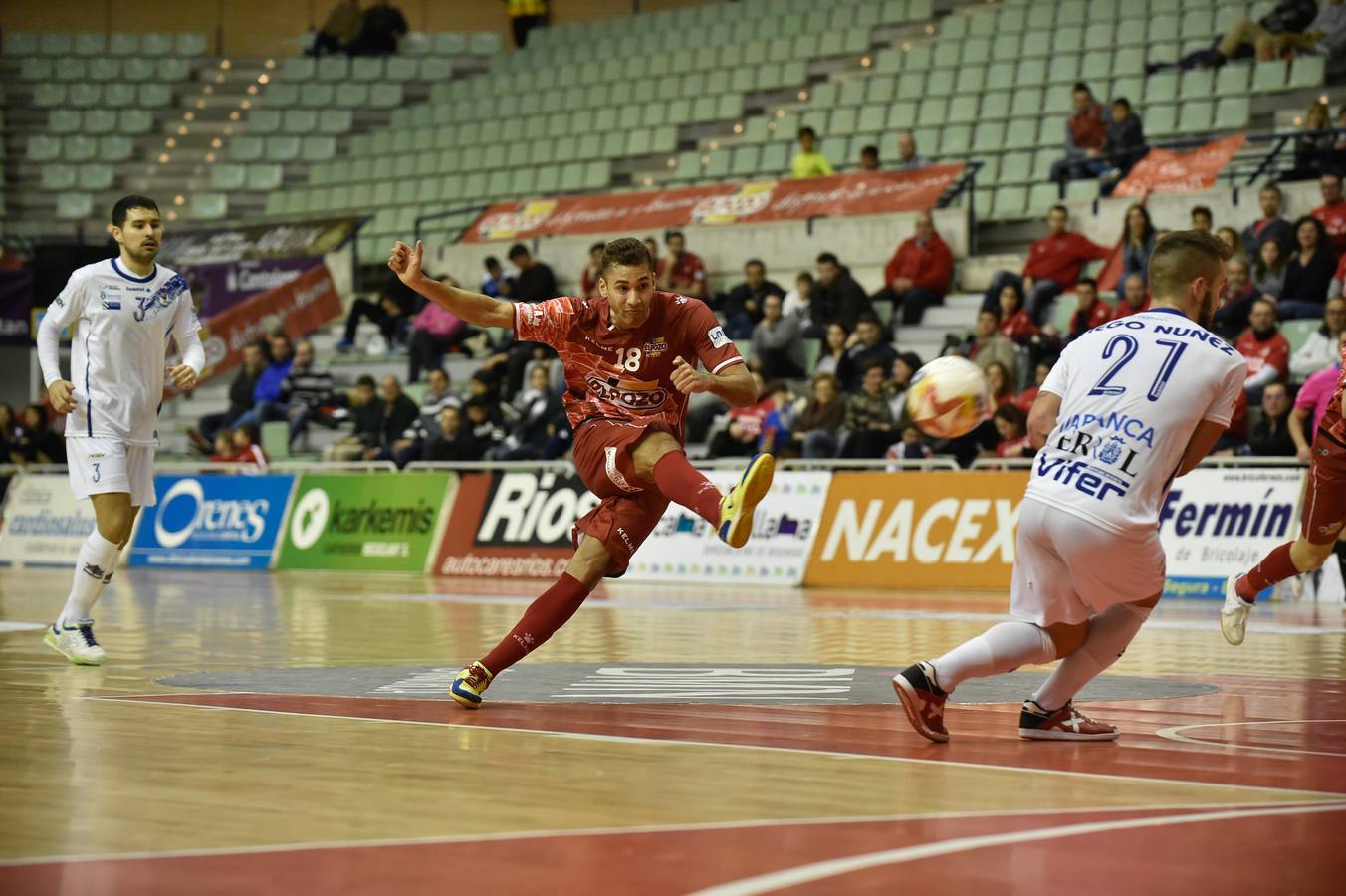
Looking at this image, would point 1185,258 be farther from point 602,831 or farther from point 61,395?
point 61,395

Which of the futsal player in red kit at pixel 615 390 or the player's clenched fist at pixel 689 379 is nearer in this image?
the player's clenched fist at pixel 689 379

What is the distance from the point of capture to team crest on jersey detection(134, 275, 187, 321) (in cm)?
911

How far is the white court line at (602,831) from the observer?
12.7 ft

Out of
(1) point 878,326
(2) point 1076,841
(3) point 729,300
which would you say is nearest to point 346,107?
(3) point 729,300

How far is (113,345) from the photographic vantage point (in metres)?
9.07

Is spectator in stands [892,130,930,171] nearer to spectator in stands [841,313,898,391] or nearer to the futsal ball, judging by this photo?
spectator in stands [841,313,898,391]

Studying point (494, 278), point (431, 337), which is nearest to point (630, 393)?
point (431, 337)

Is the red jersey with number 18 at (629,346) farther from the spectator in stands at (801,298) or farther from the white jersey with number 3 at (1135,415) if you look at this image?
the spectator in stands at (801,298)

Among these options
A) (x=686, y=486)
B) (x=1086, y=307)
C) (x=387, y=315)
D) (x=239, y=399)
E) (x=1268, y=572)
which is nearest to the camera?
(x=686, y=486)

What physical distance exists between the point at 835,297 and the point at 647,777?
15.6 m

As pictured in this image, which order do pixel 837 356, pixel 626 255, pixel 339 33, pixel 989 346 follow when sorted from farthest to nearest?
1. pixel 339 33
2. pixel 837 356
3. pixel 989 346
4. pixel 626 255

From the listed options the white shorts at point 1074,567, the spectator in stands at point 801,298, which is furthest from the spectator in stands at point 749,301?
the white shorts at point 1074,567

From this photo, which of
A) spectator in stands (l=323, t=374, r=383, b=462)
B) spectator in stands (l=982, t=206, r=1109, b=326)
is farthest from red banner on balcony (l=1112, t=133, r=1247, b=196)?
spectator in stands (l=323, t=374, r=383, b=462)

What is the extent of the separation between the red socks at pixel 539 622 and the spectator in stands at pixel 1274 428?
948cm
